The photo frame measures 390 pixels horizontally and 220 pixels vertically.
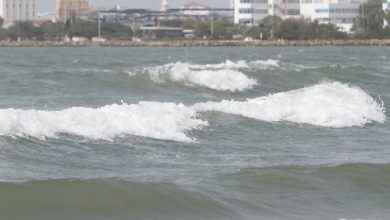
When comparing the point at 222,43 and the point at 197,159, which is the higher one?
the point at 197,159

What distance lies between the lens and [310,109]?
2244 centimetres

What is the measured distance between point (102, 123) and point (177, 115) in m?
2.71

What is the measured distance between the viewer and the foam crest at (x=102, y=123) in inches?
617

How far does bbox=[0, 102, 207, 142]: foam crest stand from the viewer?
1567cm

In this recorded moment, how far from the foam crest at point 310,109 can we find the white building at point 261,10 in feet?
452

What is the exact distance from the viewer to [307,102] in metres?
23.3

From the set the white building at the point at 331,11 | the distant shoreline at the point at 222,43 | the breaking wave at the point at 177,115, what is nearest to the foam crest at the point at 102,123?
the breaking wave at the point at 177,115

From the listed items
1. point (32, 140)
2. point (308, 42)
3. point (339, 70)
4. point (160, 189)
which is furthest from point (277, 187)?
point (308, 42)

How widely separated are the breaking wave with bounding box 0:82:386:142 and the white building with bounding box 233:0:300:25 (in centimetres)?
13643

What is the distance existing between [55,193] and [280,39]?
14187cm

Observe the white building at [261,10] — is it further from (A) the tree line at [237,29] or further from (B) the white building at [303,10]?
(A) the tree line at [237,29]

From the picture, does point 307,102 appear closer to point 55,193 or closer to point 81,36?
point 55,193

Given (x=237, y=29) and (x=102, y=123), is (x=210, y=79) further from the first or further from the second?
(x=237, y=29)

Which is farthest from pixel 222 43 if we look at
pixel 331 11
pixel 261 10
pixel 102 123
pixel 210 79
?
pixel 102 123
